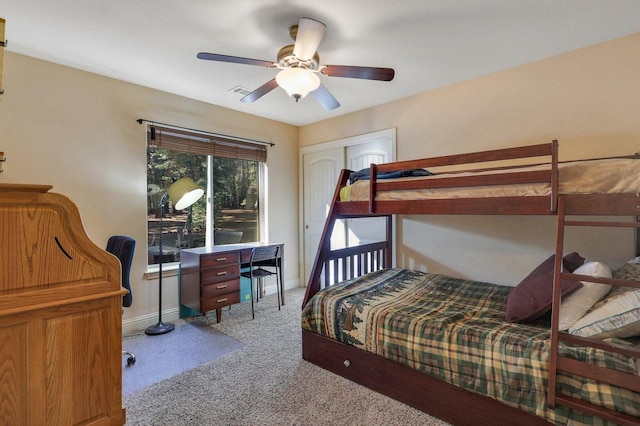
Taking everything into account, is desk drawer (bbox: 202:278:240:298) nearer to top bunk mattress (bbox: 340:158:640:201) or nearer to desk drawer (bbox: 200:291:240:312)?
desk drawer (bbox: 200:291:240:312)

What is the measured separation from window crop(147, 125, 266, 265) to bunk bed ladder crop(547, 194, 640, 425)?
10.3 ft

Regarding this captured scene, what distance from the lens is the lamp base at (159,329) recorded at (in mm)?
2923

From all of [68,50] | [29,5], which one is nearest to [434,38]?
[29,5]

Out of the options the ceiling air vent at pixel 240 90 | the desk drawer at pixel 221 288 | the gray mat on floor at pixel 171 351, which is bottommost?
the gray mat on floor at pixel 171 351

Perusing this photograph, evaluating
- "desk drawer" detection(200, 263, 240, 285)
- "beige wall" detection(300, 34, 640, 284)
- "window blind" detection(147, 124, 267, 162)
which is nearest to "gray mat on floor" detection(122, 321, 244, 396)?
"desk drawer" detection(200, 263, 240, 285)

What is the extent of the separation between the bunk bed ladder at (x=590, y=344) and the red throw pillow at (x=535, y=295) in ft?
1.05

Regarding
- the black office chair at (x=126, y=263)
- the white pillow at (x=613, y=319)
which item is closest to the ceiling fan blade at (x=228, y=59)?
the black office chair at (x=126, y=263)

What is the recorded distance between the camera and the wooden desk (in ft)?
9.84

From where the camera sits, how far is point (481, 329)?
67.8 inches

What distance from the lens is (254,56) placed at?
8.26 feet

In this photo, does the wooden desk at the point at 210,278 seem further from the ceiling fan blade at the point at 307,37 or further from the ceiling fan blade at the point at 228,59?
the ceiling fan blade at the point at 307,37

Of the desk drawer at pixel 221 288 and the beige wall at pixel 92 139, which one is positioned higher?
the beige wall at pixel 92 139

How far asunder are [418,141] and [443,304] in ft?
6.18

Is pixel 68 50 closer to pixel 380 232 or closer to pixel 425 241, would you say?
pixel 380 232
